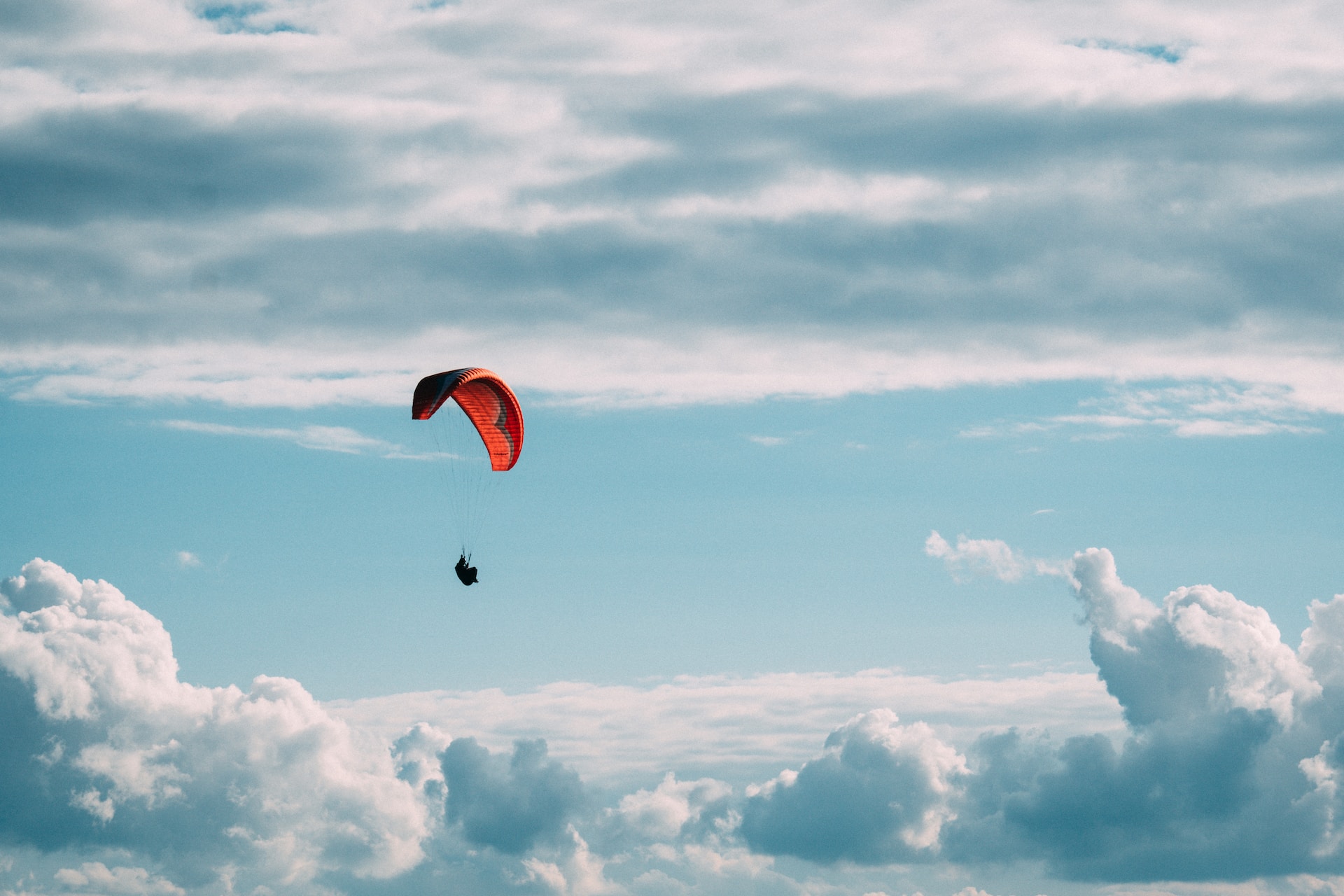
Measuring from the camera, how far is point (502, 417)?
9012 centimetres

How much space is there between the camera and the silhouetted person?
8381 cm

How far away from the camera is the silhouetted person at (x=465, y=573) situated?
83.8m

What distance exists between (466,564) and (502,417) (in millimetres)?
9760

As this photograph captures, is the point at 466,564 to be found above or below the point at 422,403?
below

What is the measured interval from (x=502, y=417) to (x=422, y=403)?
991 cm

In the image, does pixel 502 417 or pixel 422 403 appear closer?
pixel 422 403

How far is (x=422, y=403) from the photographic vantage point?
80750mm

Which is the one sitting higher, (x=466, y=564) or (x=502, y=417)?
(x=502, y=417)

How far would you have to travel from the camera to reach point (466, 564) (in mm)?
84938

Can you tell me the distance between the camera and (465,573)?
84500 mm
